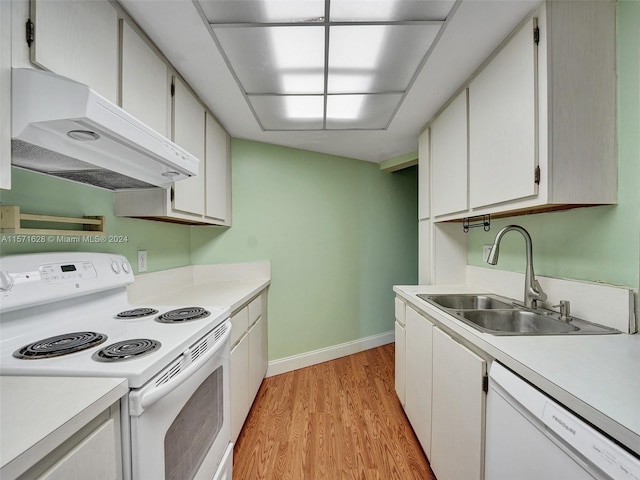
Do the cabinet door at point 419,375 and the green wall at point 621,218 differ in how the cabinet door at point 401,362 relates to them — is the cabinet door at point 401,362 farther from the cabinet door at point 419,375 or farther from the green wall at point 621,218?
the green wall at point 621,218

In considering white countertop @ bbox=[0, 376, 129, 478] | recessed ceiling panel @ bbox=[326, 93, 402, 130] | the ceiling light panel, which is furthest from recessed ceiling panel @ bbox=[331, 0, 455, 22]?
white countertop @ bbox=[0, 376, 129, 478]

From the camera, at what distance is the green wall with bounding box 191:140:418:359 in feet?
8.57

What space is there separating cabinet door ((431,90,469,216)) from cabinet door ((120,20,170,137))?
168 centimetres

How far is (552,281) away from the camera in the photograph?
4.47 feet

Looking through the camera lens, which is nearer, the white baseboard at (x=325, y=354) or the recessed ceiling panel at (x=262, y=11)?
the recessed ceiling panel at (x=262, y=11)

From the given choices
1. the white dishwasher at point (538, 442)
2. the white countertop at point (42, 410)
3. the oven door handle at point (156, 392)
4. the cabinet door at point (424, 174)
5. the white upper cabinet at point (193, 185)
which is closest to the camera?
the white countertop at point (42, 410)

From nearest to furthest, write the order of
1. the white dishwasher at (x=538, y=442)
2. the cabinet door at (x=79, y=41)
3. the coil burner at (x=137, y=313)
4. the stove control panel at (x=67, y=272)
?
the white dishwasher at (x=538, y=442) → the cabinet door at (x=79, y=41) → the stove control panel at (x=67, y=272) → the coil burner at (x=137, y=313)

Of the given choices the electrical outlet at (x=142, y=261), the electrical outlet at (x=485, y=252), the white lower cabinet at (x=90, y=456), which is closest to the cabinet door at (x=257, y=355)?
the electrical outlet at (x=142, y=261)

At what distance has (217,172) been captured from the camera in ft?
7.09

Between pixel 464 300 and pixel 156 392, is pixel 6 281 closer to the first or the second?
pixel 156 392

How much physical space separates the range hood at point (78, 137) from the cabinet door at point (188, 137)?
0.41 m

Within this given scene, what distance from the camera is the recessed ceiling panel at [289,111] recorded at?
185 centimetres

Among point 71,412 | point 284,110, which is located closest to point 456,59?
point 284,110

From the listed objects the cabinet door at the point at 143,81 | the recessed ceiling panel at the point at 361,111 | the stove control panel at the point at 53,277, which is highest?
the recessed ceiling panel at the point at 361,111
